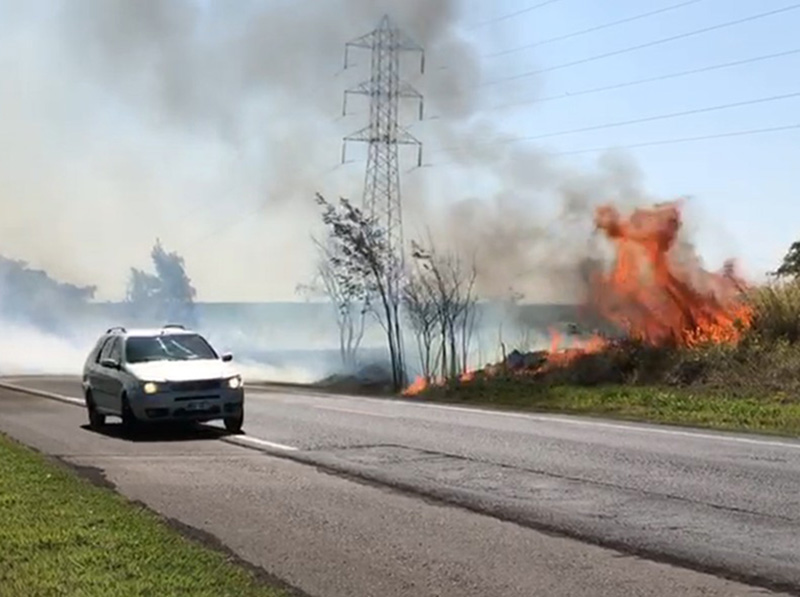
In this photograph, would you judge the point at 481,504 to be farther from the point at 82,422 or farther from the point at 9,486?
the point at 82,422

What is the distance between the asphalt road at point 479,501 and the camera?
8.89 metres

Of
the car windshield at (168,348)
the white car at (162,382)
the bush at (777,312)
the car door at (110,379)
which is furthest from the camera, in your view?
the bush at (777,312)

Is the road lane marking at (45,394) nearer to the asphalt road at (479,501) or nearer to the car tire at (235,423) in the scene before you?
the asphalt road at (479,501)

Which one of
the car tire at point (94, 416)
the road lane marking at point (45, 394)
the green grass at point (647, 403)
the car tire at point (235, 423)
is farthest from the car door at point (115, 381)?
the green grass at point (647, 403)

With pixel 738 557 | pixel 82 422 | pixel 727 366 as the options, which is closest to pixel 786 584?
pixel 738 557

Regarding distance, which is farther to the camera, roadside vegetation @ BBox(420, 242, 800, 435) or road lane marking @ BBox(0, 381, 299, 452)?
roadside vegetation @ BBox(420, 242, 800, 435)

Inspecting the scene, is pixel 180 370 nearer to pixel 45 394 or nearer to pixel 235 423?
pixel 235 423

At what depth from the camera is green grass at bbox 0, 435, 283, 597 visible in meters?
7.98

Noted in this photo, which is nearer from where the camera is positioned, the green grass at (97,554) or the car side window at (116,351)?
the green grass at (97,554)

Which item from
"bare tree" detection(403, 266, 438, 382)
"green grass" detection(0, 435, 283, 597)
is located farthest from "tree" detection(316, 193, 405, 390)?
"green grass" detection(0, 435, 283, 597)

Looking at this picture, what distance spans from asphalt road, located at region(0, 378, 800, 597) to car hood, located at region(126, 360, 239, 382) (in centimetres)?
91

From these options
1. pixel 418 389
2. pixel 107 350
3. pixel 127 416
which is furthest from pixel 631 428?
pixel 418 389

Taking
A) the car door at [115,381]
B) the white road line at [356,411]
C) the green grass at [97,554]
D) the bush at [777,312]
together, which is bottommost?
the green grass at [97,554]

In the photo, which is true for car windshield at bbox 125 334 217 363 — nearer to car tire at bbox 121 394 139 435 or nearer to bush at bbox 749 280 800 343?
car tire at bbox 121 394 139 435
